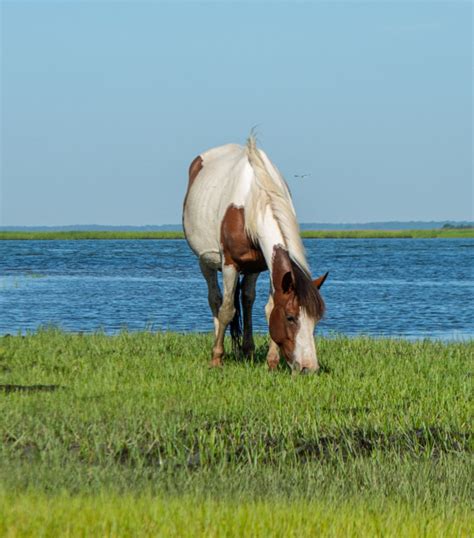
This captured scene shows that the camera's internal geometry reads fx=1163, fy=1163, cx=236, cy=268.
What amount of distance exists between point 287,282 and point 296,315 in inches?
13.1

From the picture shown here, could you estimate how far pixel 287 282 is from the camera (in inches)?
441

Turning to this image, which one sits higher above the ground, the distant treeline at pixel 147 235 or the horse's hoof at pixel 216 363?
the horse's hoof at pixel 216 363

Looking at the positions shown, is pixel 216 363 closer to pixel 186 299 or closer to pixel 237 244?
pixel 237 244

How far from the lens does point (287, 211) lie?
1184cm

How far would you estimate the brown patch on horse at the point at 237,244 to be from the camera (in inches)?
483

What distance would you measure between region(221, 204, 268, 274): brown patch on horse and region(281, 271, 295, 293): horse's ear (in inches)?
44.4

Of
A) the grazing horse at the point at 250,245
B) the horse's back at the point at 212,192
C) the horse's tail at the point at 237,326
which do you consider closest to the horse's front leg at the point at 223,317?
the grazing horse at the point at 250,245

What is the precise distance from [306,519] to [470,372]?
Result: 7.03 metres

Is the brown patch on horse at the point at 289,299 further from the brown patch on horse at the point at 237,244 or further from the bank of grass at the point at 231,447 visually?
the brown patch on horse at the point at 237,244

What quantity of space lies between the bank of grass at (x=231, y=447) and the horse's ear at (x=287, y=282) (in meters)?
0.89

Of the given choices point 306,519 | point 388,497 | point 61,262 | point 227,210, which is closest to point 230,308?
point 227,210

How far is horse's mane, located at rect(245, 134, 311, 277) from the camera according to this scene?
1159cm

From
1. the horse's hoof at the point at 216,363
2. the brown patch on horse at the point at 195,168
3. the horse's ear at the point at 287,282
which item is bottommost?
the horse's hoof at the point at 216,363

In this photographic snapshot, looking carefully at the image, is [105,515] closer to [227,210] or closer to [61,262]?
[227,210]
